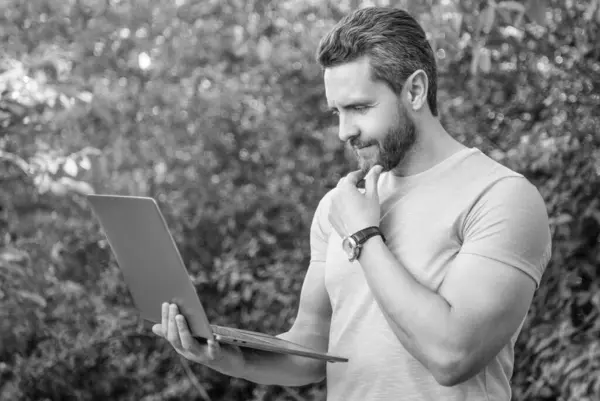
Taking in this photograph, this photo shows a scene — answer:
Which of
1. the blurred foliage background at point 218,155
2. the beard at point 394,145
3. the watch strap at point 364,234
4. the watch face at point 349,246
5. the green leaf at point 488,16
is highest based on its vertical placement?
the beard at point 394,145

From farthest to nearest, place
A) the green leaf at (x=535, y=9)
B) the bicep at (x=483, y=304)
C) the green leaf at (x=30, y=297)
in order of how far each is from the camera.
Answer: the green leaf at (x=30, y=297), the green leaf at (x=535, y=9), the bicep at (x=483, y=304)

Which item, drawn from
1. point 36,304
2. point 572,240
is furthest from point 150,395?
point 572,240

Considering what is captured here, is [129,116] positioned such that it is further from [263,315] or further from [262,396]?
[262,396]

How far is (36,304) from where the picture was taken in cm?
353

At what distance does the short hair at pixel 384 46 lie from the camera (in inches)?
67.7

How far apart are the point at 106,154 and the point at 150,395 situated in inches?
49.0

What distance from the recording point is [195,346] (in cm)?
179

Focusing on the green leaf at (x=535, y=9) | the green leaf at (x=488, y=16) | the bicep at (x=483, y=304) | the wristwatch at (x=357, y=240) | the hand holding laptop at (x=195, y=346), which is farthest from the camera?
the green leaf at (x=488, y=16)

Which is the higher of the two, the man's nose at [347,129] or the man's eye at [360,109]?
the man's eye at [360,109]

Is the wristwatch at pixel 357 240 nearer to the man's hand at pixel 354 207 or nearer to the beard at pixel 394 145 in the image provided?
the man's hand at pixel 354 207

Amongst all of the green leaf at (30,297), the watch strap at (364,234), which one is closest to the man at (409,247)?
the watch strap at (364,234)

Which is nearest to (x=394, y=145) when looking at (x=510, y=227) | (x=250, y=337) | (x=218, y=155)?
(x=510, y=227)

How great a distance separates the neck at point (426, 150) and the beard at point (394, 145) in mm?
21

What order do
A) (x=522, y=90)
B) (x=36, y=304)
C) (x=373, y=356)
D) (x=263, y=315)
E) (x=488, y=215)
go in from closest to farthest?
(x=488, y=215) < (x=373, y=356) < (x=36, y=304) < (x=522, y=90) < (x=263, y=315)
